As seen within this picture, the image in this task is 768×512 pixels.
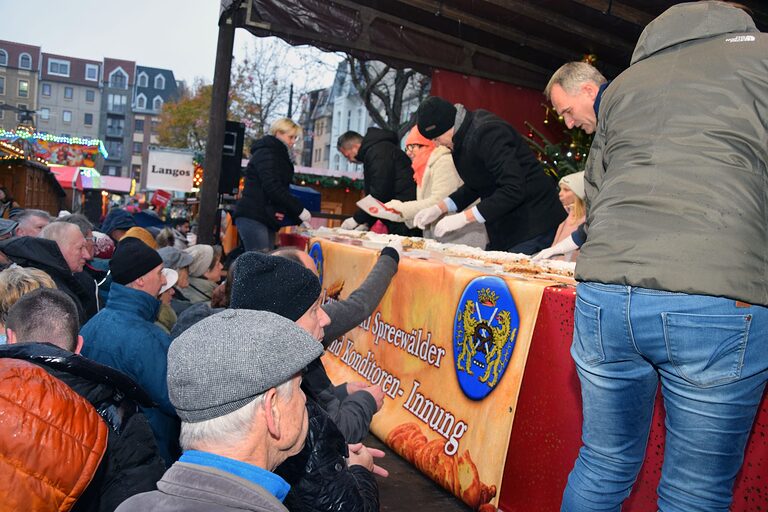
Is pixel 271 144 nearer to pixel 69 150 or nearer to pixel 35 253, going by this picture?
pixel 35 253

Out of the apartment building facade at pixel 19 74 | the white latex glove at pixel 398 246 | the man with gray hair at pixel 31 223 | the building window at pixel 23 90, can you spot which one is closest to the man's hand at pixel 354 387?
the white latex glove at pixel 398 246

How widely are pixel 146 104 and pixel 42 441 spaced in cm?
11999

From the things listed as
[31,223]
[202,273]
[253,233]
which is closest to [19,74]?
[253,233]

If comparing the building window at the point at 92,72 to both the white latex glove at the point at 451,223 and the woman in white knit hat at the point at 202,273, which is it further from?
the white latex glove at the point at 451,223

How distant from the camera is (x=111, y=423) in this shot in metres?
2.27

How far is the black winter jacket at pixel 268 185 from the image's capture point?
8062 millimetres

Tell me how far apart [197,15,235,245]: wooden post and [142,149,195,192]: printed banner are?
431 inches

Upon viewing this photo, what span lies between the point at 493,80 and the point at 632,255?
8613 millimetres

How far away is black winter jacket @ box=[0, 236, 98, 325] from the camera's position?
4.26 metres

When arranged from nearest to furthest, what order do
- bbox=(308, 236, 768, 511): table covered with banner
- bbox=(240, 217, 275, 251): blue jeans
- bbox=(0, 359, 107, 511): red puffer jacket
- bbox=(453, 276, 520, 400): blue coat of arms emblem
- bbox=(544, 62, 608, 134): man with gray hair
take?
1. bbox=(0, 359, 107, 511): red puffer jacket
2. bbox=(308, 236, 768, 511): table covered with banner
3. bbox=(544, 62, 608, 134): man with gray hair
4. bbox=(453, 276, 520, 400): blue coat of arms emblem
5. bbox=(240, 217, 275, 251): blue jeans

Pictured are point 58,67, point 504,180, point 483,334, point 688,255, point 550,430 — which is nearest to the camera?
point 688,255

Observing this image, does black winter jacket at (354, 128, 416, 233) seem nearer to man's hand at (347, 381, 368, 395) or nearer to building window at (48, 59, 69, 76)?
man's hand at (347, 381, 368, 395)

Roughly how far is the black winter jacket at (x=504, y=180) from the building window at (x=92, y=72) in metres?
123

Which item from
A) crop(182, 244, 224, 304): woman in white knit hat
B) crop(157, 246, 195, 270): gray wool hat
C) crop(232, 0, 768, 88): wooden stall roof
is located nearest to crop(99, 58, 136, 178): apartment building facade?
crop(232, 0, 768, 88): wooden stall roof
